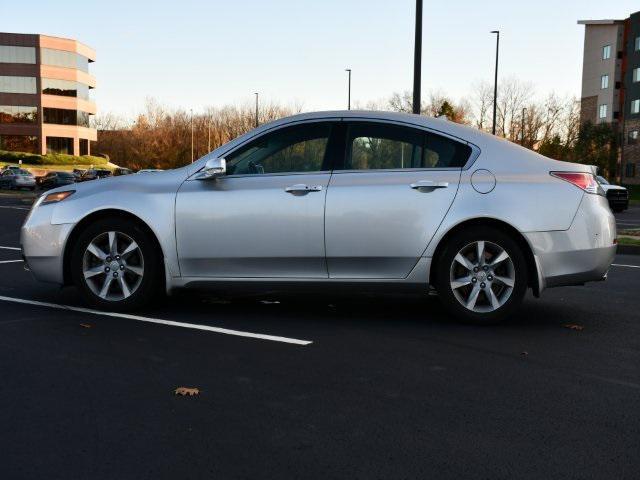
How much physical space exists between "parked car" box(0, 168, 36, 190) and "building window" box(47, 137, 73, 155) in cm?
4160

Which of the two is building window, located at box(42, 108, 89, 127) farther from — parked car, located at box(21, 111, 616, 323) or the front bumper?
parked car, located at box(21, 111, 616, 323)

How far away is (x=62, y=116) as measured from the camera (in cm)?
9069

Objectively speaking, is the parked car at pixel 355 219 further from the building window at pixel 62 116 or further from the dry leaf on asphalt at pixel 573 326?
the building window at pixel 62 116

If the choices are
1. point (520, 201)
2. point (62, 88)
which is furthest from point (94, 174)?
point (520, 201)

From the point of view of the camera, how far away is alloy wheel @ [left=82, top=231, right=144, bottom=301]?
643cm

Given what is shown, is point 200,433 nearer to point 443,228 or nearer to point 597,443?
point 597,443

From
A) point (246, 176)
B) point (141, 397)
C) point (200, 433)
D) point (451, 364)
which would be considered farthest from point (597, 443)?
point (246, 176)

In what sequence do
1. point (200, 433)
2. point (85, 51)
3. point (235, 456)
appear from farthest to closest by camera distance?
point (85, 51)
point (200, 433)
point (235, 456)

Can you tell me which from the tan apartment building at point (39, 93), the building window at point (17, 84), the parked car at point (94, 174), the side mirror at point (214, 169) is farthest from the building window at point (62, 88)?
the side mirror at point (214, 169)

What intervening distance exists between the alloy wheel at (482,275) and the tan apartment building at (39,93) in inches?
3530

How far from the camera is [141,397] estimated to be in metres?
4.10

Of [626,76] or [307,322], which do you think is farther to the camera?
[626,76]

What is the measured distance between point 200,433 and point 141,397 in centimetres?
69

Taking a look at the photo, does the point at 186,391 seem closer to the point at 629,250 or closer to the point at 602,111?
the point at 629,250
